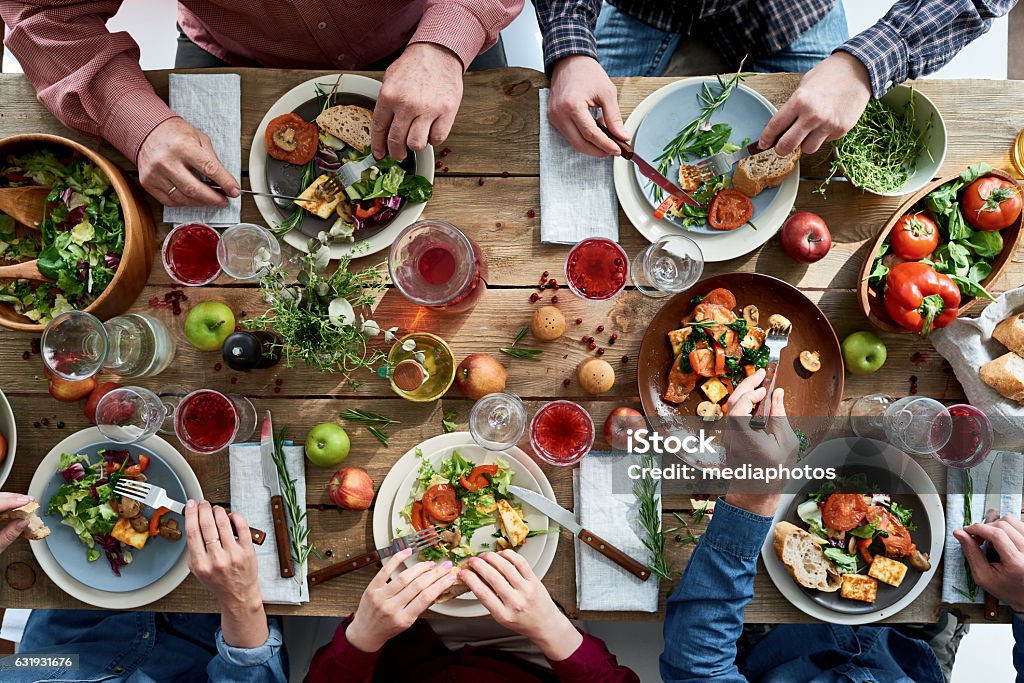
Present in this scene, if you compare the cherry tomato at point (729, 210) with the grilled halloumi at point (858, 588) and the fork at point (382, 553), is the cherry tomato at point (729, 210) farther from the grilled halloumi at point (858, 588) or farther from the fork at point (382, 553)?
the fork at point (382, 553)

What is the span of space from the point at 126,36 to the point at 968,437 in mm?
2374

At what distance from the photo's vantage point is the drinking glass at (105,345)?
1.61 m

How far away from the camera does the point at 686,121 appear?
1.78 meters

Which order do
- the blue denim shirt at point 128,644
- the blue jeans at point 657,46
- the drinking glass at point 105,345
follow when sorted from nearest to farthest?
the drinking glass at point 105,345, the blue denim shirt at point 128,644, the blue jeans at point 657,46

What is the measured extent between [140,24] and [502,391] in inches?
93.5

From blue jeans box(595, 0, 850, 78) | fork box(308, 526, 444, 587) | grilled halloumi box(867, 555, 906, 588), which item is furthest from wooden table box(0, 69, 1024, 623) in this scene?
blue jeans box(595, 0, 850, 78)

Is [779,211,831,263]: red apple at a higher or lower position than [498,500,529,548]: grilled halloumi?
higher

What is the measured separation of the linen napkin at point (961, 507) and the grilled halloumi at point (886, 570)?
0.14 metres

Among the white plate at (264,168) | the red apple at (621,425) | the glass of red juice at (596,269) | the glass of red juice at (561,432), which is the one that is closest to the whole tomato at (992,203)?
the glass of red juice at (596,269)

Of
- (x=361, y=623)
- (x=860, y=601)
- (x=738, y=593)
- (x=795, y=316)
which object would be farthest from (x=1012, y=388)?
(x=361, y=623)

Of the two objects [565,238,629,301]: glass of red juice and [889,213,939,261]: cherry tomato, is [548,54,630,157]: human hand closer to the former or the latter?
[565,238,629,301]: glass of red juice

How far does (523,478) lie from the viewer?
1.74 m

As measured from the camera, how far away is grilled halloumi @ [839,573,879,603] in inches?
67.4

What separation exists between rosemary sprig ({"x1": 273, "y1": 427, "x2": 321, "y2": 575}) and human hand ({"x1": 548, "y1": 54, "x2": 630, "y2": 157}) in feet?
3.58
